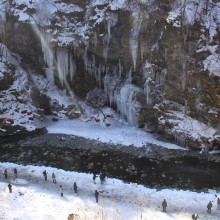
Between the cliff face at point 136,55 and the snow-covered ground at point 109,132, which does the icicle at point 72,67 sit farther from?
the snow-covered ground at point 109,132

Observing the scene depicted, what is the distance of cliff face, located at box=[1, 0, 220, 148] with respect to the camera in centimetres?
3041

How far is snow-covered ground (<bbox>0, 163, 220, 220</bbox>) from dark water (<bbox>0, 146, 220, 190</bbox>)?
4.62 ft

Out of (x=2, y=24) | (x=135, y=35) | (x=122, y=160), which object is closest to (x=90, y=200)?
(x=122, y=160)

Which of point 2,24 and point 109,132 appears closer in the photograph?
point 109,132

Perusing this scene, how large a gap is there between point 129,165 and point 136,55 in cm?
1119

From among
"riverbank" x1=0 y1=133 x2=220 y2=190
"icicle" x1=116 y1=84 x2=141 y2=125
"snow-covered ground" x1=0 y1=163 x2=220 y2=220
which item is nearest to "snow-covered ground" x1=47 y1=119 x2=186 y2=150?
"riverbank" x1=0 y1=133 x2=220 y2=190

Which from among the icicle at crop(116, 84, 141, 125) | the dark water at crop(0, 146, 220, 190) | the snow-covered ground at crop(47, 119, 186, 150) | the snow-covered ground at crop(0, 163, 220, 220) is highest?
the icicle at crop(116, 84, 141, 125)

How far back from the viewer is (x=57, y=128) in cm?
3550

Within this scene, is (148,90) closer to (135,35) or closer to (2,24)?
(135,35)

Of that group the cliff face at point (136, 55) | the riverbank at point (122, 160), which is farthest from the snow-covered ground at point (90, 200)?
the cliff face at point (136, 55)

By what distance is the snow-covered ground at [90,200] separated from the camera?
20.7m

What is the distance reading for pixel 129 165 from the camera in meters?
28.5

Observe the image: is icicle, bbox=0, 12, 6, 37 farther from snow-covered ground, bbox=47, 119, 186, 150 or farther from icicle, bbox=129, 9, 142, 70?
icicle, bbox=129, 9, 142, 70

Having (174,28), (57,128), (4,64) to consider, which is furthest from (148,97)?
(4,64)
